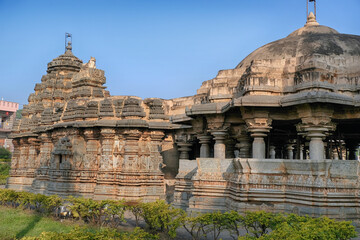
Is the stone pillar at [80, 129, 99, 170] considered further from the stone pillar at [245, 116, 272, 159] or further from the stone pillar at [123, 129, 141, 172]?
the stone pillar at [245, 116, 272, 159]

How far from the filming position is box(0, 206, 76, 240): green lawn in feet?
31.3

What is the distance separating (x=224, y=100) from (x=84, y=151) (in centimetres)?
824

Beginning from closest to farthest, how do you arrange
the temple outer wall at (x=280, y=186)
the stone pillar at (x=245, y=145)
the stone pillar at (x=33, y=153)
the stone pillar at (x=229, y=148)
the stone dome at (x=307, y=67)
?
the temple outer wall at (x=280, y=186) → the stone dome at (x=307, y=67) → the stone pillar at (x=245, y=145) → the stone pillar at (x=229, y=148) → the stone pillar at (x=33, y=153)

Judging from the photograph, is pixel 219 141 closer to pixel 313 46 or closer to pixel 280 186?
pixel 280 186

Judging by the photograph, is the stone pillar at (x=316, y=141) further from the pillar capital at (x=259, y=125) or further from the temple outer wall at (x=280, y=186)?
the temple outer wall at (x=280, y=186)

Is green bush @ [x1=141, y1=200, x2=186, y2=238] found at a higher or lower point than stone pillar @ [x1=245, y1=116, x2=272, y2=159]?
lower

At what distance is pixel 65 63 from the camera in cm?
2636

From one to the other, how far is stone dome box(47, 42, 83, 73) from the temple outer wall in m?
18.7

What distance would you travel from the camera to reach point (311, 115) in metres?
10.1

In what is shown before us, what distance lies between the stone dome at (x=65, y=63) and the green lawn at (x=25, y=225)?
15.2 m

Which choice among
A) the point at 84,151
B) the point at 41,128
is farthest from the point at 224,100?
the point at 41,128

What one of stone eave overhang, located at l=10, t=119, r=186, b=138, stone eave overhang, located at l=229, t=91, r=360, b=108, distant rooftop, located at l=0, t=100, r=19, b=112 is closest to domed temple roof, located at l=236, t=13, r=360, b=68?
stone eave overhang, located at l=229, t=91, r=360, b=108

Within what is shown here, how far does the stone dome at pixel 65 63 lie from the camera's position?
26406mm

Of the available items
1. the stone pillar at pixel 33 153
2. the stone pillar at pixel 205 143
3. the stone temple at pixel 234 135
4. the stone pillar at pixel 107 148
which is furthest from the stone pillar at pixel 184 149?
the stone pillar at pixel 33 153
